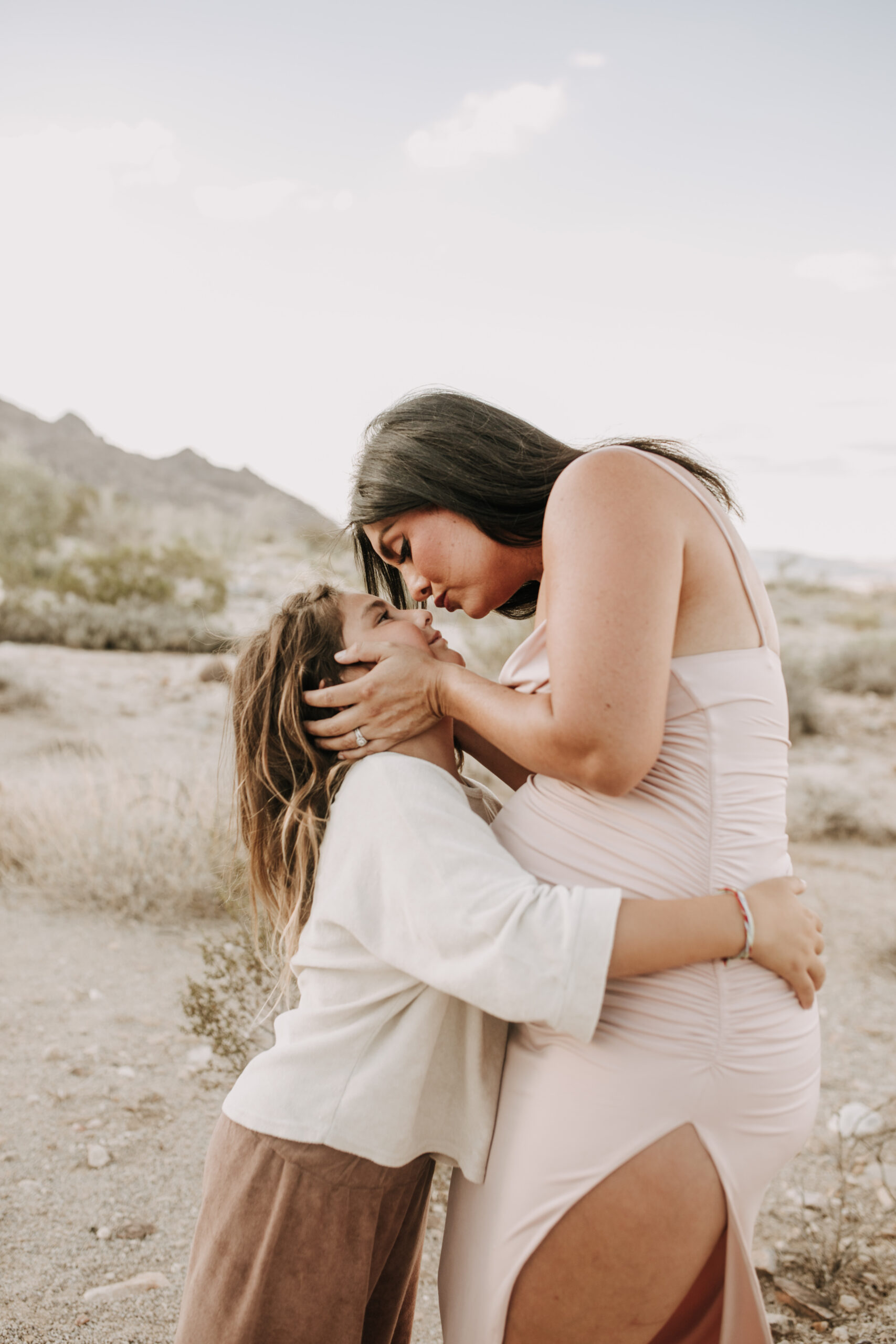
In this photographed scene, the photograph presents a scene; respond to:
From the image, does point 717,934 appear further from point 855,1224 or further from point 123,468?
point 123,468

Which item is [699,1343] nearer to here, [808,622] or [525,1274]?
[525,1274]

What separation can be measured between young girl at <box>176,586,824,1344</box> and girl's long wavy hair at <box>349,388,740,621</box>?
22.3 inches

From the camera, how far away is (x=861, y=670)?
46.0 ft

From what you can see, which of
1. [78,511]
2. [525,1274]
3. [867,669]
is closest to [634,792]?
[525,1274]

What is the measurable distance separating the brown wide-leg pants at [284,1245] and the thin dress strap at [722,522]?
1.13 m

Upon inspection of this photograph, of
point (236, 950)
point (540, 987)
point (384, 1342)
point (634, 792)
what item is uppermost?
point (634, 792)

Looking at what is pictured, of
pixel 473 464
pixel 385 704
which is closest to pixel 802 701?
pixel 473 464

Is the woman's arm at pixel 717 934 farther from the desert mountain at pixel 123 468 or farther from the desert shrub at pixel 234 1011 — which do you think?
the desert mountain at pixel 123 468

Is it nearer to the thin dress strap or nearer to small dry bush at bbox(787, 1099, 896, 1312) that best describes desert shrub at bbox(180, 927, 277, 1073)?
small dry bush at bbox(787, 1099, 896, 1312)

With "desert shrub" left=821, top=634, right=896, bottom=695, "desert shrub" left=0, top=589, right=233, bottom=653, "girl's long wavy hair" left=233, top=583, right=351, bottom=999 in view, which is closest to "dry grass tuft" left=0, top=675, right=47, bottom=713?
"desert shrub" left=0, top=589, right=233, bottom=653

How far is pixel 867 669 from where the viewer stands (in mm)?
13969

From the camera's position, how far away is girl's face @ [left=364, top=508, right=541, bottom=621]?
201cm

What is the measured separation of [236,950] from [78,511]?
2373 centimetres

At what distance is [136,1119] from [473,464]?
114 inches
